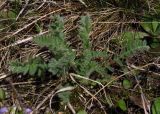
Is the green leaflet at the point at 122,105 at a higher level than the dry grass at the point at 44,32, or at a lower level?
lower

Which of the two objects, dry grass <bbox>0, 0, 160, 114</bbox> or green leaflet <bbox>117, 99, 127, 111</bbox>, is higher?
dry grass <bbox>0, 0, 160, 114</bbox>

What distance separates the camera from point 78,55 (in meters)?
2.03

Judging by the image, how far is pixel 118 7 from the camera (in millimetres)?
2215

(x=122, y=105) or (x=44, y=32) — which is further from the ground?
(x=44, y=32)

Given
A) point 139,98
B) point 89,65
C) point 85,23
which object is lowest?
point 139,98

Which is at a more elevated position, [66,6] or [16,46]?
[66,6]

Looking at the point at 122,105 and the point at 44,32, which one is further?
the point at 44,32

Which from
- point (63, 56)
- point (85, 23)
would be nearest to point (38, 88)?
point (63, 56)

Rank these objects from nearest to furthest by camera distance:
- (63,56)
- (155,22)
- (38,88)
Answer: (63,56), (38,88), (155,22)

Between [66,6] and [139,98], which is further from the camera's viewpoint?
[66,6]

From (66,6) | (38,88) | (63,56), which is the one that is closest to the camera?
(63,56)

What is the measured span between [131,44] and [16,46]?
584 millimetres

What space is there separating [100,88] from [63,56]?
23 centimetres

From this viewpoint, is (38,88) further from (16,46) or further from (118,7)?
(118,7)
